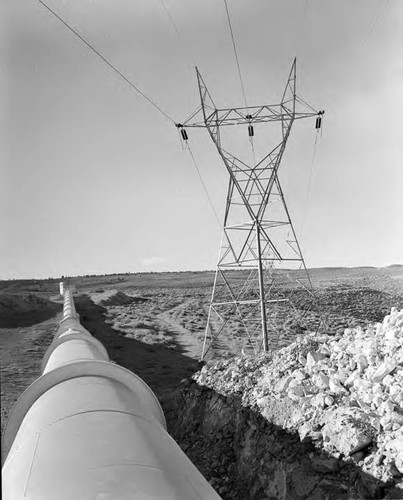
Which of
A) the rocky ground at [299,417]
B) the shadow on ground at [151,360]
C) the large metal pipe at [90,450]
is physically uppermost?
the large metal pipe at [90,450]

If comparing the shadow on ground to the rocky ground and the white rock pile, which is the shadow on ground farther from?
the white rock pile

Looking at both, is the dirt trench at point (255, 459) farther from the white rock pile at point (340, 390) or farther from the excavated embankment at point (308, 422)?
the white rock pile at point (340, 390)

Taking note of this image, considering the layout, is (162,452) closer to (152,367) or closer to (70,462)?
(70,462)

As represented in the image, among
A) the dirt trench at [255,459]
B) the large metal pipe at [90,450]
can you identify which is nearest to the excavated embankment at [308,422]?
the dirt trench at [255,459]

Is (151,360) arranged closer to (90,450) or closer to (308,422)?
(308,422)

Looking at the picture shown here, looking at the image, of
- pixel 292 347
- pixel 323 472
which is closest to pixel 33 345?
pixel 292 347

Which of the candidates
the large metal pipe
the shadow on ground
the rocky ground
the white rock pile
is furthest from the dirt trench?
the large metal pipe

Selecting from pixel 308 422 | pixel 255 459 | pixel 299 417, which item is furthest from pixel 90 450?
pixel 255 459
